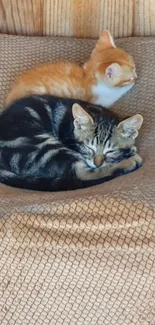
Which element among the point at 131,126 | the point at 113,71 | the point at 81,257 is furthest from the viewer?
the point at 113,71

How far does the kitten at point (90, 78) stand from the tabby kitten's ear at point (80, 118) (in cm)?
17

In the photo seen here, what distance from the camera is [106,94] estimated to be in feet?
5.47

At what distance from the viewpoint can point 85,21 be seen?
1781 millimetres

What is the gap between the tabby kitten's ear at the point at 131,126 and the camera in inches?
57.2

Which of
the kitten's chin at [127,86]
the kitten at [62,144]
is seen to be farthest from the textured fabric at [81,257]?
the kitten's chin at [127,86]

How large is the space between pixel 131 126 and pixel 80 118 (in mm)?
120

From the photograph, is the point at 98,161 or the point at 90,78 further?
the point at 90,78

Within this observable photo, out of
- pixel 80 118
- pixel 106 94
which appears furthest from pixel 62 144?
pixel 106 94

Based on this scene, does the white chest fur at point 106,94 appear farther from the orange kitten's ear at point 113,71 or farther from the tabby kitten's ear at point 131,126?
the tabby kitten's ear at point 131,126

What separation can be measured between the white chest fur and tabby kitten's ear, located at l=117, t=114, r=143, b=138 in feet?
0.62

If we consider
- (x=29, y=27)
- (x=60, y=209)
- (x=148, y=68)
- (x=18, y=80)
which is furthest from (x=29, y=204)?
(x=29, y=27)

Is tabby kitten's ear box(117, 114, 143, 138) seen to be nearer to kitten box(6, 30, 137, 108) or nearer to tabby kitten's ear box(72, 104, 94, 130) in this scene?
tabby kitten's ear box(72, 104, 94, 130)

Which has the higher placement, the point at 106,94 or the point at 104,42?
the point at 104,42

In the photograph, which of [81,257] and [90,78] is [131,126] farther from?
[81,257]
